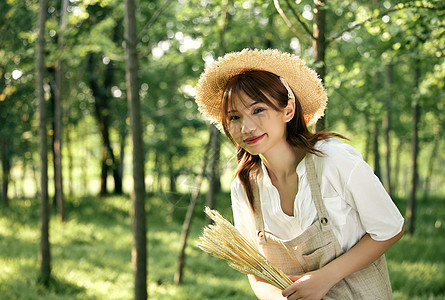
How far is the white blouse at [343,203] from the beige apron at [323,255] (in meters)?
0.03

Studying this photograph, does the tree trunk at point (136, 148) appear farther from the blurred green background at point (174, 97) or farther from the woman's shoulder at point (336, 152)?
the woman's shoulder at point (336, 152)

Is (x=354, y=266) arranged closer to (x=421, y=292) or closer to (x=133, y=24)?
(x=133, y=24)

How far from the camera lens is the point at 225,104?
1865 mm

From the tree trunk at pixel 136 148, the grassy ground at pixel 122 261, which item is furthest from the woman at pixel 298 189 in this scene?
the tree trunk at pixel 136 148

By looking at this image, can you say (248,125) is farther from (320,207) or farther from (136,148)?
(136,148)

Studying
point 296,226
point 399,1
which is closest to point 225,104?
point 296,226

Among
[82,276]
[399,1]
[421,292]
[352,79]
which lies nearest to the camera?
[399,1]

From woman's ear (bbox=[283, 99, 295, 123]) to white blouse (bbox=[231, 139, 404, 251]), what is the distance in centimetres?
18

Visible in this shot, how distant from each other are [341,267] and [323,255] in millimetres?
84

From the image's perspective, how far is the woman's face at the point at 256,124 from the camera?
1816mm

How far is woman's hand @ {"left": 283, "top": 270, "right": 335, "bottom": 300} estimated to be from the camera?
67.0 inches

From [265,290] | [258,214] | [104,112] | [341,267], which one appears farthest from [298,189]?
[104,112]

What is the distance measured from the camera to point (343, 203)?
170 centimetres

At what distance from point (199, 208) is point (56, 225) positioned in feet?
14.9
